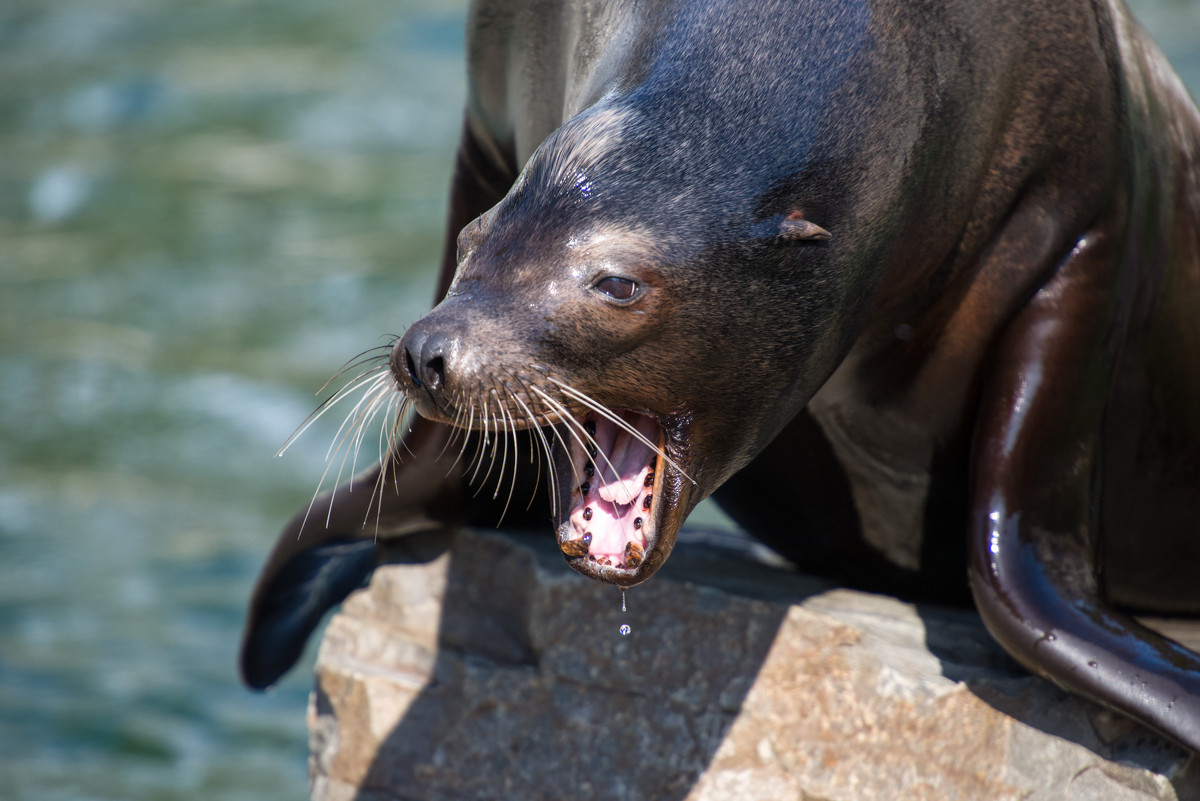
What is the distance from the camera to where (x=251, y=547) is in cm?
852

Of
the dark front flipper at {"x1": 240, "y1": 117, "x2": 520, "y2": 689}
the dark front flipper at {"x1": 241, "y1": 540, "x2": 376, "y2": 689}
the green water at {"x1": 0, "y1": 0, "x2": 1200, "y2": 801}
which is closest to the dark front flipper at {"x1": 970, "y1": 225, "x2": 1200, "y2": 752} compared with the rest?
the dark front flipper at {"x1": 240, "y1": 117, "x2": 520, "y2": 689}

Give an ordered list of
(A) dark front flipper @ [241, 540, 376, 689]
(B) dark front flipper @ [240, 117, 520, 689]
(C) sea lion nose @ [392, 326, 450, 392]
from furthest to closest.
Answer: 1. (A) dark front flipper @ [241, 540, 376, 689]
2. (B) dark front flipper @ [240, 117, 520, 689]
3. (C) sea lion nose @ [392, 326, 450, 392]

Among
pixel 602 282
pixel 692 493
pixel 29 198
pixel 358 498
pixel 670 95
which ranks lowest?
pixel 29 198

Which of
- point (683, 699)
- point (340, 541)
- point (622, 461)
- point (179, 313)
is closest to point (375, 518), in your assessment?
point (340, 541)

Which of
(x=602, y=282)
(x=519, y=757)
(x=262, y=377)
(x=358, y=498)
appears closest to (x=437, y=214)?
(x=262, y=377)

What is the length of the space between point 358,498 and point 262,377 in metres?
6.17

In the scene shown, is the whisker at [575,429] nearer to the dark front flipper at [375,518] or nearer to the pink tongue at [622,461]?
the pink tongue at [622,461]

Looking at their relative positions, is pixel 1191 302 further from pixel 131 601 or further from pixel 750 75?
pixel 131 601

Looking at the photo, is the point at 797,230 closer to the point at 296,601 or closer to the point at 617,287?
the point at 617,287

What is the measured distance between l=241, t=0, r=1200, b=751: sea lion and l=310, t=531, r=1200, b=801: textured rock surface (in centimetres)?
19

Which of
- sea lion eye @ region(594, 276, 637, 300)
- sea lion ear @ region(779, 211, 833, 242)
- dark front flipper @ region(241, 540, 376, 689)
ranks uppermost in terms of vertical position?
sea lion ear @ region(779, 211, 833, 242)

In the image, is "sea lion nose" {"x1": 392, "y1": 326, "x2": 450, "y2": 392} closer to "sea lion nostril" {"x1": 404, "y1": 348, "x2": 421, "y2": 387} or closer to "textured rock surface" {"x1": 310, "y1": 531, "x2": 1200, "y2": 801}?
"sea lion nostril" {"x1": 404, "y1": 348, "x2": 421, "y2": 387}

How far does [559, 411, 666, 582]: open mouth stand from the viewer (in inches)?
117

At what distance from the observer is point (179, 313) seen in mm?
11633
